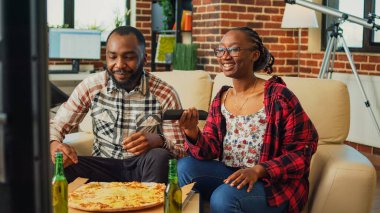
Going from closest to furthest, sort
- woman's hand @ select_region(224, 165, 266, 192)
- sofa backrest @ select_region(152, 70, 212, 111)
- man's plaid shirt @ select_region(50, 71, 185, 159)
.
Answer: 1. woman's hand @ select_region(224, 165, 266, 192)
2. man's plaid shirt @ select_region(50, 71, 185, 159)
3. sofa backrest @ select_region(152, 70, 212, 111)

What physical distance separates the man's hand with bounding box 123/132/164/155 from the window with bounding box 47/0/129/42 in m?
4.59

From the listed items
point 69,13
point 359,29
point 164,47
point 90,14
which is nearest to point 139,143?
point 359,29

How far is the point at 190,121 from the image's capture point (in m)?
2.02

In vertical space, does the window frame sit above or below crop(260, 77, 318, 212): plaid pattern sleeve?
above

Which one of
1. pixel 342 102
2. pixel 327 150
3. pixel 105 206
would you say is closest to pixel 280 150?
pixel 327 150

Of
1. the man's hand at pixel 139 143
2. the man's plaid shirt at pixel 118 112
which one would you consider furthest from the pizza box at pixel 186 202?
the man's plaid shirt at pixel 118 112

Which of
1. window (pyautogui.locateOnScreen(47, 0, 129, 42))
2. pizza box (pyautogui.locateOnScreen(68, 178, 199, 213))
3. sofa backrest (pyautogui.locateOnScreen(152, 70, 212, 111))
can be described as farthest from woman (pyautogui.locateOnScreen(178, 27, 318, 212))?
window (pyautogui.locateOnScreen(47, 0, 129, 42))

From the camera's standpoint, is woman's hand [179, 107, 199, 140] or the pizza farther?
woman's hand [179, 107, 199, 140]

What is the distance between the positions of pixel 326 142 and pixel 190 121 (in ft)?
2.36

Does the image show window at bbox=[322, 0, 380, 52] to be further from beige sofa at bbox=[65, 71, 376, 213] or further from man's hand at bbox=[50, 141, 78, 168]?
man's hand at bbox=[50, 141, 78, 168]

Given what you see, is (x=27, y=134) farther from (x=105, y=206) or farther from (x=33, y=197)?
(x=105, y=206)

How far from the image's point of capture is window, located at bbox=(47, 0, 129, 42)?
262 inches

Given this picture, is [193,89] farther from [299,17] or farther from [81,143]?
[299,17]

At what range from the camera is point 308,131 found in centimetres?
203
